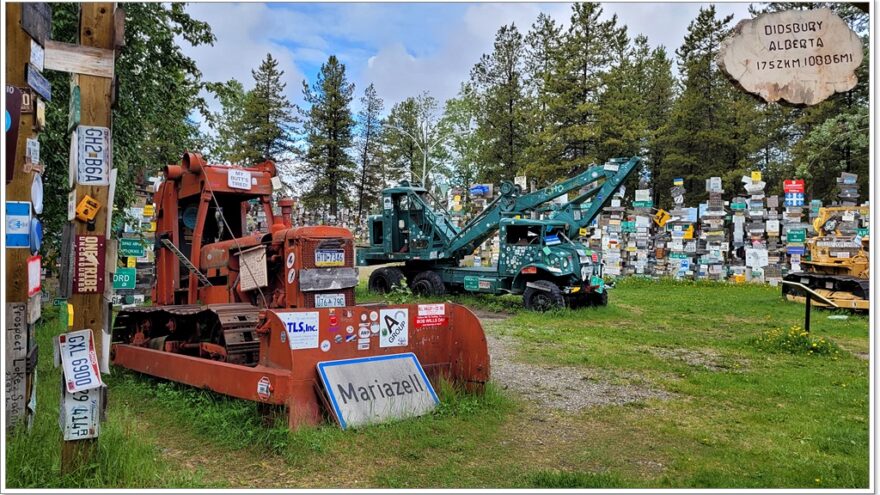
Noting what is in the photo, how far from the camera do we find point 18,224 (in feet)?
15.0

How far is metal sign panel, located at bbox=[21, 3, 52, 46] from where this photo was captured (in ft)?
14.1

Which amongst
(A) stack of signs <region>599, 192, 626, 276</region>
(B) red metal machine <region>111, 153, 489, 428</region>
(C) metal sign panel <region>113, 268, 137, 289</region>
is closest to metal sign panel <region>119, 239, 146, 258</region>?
(C) metal sign panel <region>113, 268, 137, 289</region>

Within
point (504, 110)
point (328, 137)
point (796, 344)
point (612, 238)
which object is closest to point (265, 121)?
point (328, 137)

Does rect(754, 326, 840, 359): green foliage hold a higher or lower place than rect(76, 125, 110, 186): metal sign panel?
lower

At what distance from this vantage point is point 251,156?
42.1 meters

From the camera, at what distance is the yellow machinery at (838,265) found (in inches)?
567

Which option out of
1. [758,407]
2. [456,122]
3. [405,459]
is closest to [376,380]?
[405,459]

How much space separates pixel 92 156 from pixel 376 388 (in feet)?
9.72

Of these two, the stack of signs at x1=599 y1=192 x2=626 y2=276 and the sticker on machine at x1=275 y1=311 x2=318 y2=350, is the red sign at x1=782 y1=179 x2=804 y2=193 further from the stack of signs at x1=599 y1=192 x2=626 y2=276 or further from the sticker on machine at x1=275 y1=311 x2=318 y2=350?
the sticker on machine at x1=275 y1=311 x2=318 y2=350

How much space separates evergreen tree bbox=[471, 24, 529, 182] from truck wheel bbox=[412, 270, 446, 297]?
2083 centimetres

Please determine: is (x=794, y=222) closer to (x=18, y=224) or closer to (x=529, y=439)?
(x=529, y=439)

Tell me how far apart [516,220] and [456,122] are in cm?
3275

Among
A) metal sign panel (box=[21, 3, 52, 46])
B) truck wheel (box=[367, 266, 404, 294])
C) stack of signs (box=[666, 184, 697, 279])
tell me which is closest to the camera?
metal sign panel (box=[21, 3, 52, 46])

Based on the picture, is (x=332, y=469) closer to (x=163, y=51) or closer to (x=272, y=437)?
(x=272, y=437)
